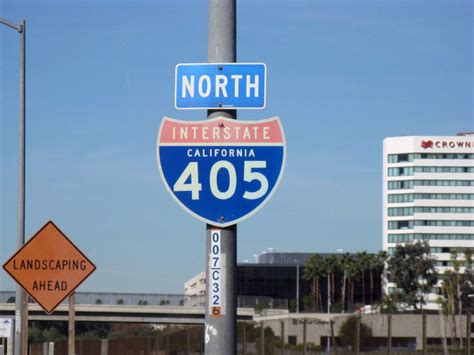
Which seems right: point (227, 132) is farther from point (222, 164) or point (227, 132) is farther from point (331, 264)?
point (331, 264)

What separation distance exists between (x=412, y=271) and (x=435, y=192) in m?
22.0

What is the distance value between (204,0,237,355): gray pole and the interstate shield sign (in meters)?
0.12

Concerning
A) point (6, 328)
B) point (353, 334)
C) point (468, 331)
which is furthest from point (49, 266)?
point (6, 328)

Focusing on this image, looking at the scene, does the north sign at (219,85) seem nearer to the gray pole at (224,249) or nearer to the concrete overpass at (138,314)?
the gray pole at (224,249)

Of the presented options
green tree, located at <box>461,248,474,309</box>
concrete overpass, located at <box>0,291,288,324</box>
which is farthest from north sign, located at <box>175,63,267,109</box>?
green tree, located at <box>461,248,474,309</box>

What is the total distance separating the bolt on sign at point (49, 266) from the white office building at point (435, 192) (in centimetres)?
13799

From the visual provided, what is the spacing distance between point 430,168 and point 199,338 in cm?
12161

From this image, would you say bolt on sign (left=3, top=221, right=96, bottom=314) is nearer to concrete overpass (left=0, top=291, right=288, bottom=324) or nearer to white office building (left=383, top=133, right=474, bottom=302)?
concrete overpass (left=0, top=291, right=288, bottom=324)

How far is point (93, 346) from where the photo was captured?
127 ft

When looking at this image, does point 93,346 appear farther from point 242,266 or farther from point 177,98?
point 242,266

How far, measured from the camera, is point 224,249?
6.64m

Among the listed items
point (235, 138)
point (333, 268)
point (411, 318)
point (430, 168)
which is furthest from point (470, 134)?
point (235, 138)

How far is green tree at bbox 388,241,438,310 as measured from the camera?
131 m

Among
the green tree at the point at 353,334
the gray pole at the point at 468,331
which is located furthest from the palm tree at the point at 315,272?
the gray pole at the point at 468,331
